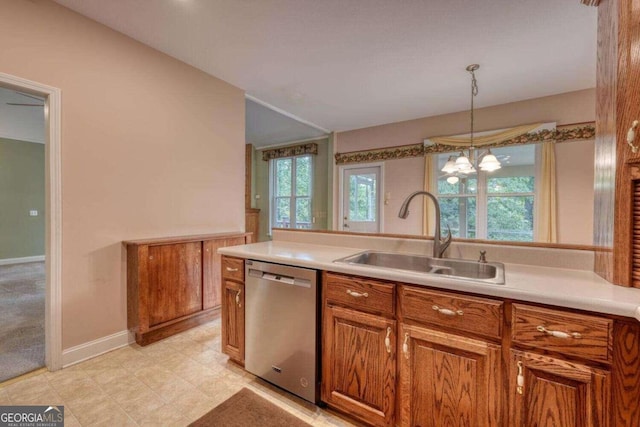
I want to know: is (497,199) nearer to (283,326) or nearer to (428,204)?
(428,204)

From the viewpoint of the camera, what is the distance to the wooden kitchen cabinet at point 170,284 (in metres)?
2.35

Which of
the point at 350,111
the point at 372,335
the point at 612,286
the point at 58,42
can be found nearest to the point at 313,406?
the point at 372,335

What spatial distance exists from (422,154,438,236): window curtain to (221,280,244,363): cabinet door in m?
3.37

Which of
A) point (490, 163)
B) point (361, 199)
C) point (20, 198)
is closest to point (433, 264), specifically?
point (490, 163)

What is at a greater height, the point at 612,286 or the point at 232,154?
the point at 232,154

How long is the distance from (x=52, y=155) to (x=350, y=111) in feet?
11.9

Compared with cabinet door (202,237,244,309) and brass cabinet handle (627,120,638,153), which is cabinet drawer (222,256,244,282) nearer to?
cabinet door (202,237,244,309)

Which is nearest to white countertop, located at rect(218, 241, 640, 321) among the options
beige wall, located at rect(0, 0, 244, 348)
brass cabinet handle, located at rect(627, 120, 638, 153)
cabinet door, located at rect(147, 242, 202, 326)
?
brass cabinet handle, located at rect(627, 120, 638, 153)

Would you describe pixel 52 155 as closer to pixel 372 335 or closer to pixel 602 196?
pixel 372 335

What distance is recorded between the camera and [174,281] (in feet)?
8.41

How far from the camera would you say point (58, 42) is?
6.69ft

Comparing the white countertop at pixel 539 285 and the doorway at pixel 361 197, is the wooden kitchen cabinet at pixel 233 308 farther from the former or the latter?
the doorway at pixel 361 197

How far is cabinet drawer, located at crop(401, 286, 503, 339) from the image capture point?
1.15 m

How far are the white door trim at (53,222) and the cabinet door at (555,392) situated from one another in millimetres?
2877
